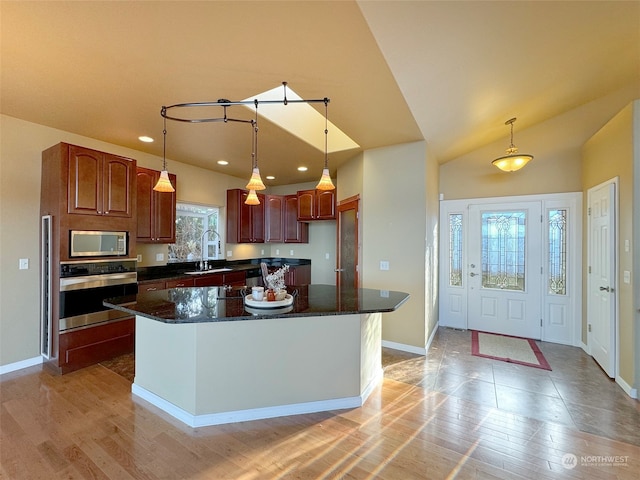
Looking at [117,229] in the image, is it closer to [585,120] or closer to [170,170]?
[170,170]

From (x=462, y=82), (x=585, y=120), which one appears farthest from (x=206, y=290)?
(x=585, y=120)

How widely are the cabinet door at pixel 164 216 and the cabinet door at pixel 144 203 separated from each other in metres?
0.06

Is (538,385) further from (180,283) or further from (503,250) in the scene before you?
(180,283)

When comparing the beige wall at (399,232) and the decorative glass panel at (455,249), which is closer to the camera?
the beige wall at (399,232)

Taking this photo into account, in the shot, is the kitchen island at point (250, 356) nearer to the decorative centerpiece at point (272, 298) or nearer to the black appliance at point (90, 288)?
the decorative centerpiece at point (272, 298)

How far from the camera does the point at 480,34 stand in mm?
1919

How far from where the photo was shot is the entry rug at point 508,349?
332cm

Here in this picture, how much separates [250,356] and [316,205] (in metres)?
3.61

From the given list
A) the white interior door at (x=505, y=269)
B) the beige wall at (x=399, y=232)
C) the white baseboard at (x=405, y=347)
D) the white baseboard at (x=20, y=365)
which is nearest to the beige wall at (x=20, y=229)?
the white baseboard at (x=20, y=365)

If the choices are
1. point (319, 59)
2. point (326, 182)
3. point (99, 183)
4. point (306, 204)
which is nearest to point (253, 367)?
point (326, 182)

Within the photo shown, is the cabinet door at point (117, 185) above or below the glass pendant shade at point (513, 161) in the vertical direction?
below

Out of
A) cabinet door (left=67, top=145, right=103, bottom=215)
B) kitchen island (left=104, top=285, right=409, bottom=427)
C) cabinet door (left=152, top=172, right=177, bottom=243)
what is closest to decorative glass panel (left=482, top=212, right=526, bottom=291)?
kitchen island (left=104, top=285, right=409, bottom=427)

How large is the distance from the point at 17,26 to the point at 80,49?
29cm

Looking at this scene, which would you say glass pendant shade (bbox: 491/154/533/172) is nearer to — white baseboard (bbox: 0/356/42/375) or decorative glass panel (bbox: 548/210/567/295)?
decorative glass panel (bbox: 548/210/567/295)
